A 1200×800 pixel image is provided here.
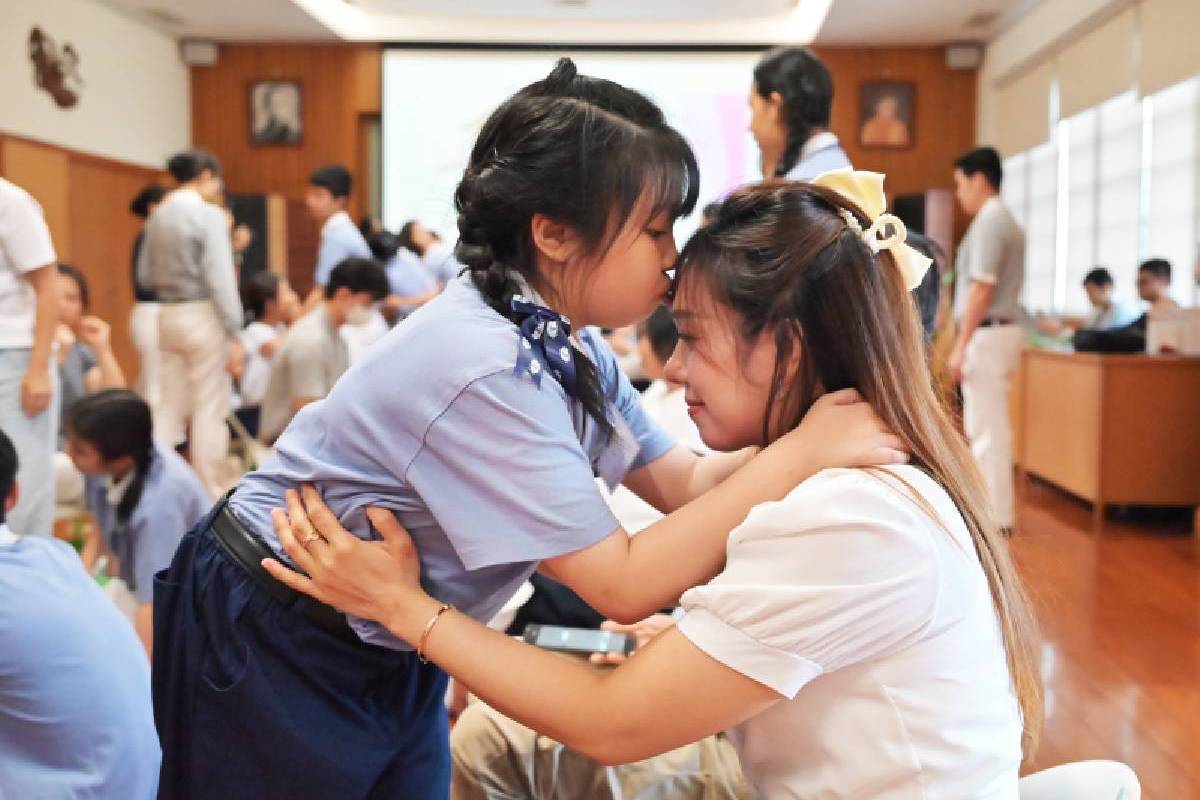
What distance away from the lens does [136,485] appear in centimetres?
284

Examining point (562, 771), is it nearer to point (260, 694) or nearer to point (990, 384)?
point (260, 694)

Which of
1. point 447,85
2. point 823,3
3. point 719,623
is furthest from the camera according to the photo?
point 447,85

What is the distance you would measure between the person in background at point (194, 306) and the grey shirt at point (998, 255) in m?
3.19

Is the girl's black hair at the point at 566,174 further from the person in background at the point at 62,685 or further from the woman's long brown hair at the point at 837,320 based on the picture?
the person in background at the point at 62,685

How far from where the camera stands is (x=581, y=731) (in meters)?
1.04

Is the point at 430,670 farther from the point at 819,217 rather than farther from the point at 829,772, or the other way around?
the point at 819,217

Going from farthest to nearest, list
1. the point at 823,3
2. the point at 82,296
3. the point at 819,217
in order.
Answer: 1. the point at 823,3
2. the point at 82,296
3. the point at 819,217

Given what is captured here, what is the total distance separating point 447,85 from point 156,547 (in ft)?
26.0

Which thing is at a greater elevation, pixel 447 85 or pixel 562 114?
pixel 447 85

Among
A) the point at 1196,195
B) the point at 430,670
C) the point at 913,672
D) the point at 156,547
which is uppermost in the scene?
the point at 1196,195

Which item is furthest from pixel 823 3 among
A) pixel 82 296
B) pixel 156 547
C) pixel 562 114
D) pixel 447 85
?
pixel 562 114

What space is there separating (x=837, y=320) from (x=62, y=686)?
1257 millimetres

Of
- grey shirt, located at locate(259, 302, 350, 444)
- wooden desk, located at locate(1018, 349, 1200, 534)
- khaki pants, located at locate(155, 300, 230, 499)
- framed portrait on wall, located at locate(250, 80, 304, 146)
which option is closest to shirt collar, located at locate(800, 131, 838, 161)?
grey shirt, located at locate(259, 302, 350, 444)

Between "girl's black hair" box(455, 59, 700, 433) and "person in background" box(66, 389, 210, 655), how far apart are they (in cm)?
188
